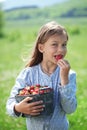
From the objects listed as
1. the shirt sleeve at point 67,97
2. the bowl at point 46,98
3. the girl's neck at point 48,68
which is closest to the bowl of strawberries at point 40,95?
the bowl at point 46,98

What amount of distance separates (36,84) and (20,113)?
0.31m

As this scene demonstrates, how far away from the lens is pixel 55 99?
14.6ft

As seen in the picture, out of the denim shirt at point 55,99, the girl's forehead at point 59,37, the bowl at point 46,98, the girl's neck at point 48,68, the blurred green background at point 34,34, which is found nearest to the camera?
the bowl at point 46,98

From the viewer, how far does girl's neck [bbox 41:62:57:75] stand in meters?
4.63

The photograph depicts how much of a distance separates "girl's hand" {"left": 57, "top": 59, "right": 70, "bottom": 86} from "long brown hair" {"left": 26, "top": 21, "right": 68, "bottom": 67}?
35cm

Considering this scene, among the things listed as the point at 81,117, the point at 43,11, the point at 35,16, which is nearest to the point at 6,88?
the point at 81,117

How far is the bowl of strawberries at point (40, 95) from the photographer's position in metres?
4.26

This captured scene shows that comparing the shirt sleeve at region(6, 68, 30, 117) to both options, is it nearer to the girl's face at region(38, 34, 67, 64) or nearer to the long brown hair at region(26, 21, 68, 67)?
Answer: the long brown hair at region(26, 21, 68, 67)

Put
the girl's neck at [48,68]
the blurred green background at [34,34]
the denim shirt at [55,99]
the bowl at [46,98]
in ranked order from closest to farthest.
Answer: the bowl at [46,98], the denim shirt at [55,99], the girl's neck at [48,68], the blurred green background at [34,34]

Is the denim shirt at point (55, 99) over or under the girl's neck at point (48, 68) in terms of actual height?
under

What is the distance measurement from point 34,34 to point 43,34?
1014 centimetres

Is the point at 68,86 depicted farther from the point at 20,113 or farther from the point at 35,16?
the point at 35,16

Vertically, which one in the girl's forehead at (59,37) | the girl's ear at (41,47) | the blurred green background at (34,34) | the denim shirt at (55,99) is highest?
the girl's forehead at (59,37)

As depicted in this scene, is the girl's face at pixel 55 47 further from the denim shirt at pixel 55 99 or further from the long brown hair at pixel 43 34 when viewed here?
the denim shirt at pixel 55 99
